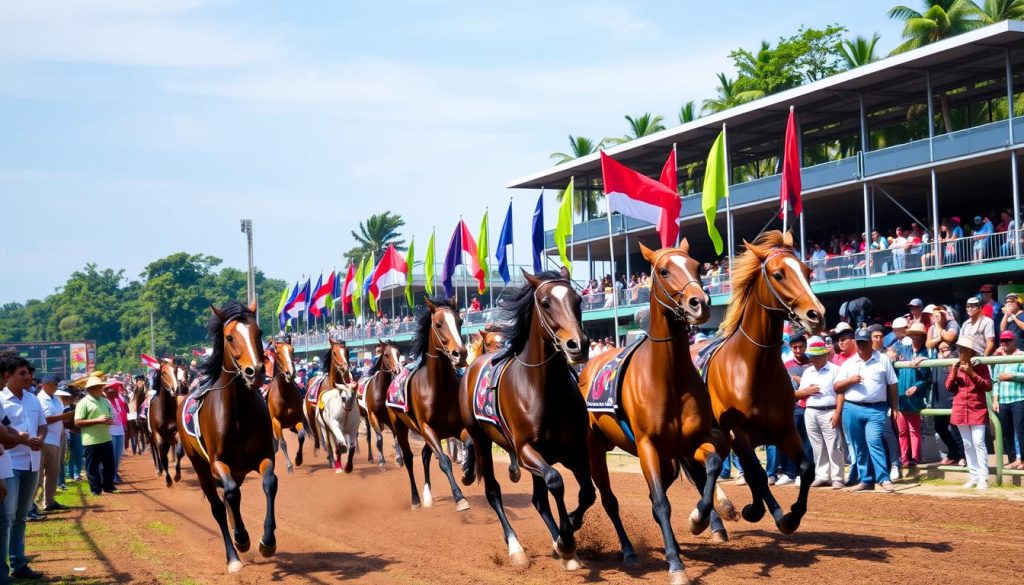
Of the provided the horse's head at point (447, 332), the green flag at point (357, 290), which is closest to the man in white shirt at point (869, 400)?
the horse's head at point (447, 332)

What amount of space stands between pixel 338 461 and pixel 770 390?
1098 cm

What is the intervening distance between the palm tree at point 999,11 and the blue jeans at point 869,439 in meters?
31.0

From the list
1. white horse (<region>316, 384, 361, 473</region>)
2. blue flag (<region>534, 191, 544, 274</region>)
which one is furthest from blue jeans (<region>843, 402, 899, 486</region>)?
blue flag (<region>534, 191, 544, 274</region>)

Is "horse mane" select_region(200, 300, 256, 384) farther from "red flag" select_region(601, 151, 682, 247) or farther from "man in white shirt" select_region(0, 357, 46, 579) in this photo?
"red flag" select_region(601, 151, 682, 247)

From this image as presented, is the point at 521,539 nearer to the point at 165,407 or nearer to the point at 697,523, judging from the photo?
the point at 697,523

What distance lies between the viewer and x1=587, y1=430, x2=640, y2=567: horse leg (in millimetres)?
8031

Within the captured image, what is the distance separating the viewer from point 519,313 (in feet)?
27.3

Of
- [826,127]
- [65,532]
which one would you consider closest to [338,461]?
[65,532]

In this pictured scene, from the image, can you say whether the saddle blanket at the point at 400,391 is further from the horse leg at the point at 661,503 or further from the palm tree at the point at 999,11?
the palm tree at the point at 999,11

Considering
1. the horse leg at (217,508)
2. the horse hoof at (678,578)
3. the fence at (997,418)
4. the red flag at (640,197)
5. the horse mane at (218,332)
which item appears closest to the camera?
the horse hoof at (678,578)

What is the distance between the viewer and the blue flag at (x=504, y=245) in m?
29.4

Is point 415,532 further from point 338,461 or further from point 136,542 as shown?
point 338,461

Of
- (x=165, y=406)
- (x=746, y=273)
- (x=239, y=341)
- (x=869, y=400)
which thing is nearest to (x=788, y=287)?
(x=746, y=273)

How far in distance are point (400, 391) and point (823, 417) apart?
5.22m
